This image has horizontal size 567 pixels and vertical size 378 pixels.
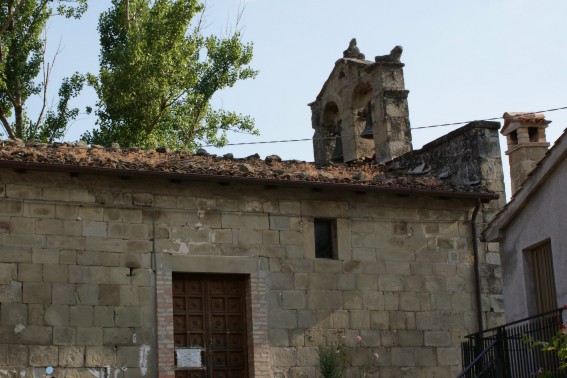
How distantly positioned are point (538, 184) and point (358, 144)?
10000mm

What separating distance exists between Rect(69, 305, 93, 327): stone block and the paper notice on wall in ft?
4.81

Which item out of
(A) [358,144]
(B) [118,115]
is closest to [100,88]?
(B) [118,115]

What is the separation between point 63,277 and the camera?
1645 cm

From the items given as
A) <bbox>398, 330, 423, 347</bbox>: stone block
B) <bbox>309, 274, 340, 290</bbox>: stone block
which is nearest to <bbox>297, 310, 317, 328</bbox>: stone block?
<bbox>309, 274, 340, 290</bbox>: stone block

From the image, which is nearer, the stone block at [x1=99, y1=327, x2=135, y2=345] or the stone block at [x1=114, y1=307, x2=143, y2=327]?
the stone block at [x1=99, y1=327, x2=135, y2=345]

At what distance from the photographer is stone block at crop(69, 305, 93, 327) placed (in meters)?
16.4

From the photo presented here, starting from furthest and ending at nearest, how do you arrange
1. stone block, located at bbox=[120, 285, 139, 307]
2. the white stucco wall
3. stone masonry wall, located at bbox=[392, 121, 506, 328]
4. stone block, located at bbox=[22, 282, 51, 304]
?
stone masonry wall, located at bbox=[392, 121, 506, 328] → stone block, located at bbox=[120, 285, 139, 307] → stone block, located at bbox=[22, 282, 51, 304] → the white stucco wall

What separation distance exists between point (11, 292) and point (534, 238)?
24.4 ft

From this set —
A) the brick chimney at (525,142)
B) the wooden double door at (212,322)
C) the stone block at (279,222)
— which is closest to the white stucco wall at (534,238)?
the stone block at (279,222)

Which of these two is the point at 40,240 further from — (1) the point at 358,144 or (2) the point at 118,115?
(2) the point at 118,115

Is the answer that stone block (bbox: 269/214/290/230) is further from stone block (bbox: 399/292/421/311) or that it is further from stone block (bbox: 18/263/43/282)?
stone block (bbox: 18/263/43/282)

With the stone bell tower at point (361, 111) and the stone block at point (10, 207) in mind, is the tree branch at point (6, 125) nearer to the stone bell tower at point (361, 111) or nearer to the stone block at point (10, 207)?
the stone bell tower at point (361, 111)

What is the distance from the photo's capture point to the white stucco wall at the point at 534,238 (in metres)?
14.6

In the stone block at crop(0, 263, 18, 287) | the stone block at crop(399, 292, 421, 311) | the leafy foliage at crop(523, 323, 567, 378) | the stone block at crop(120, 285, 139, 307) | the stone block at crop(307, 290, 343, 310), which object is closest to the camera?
the leafy foliage at crop(523, 323, 567, 378)
